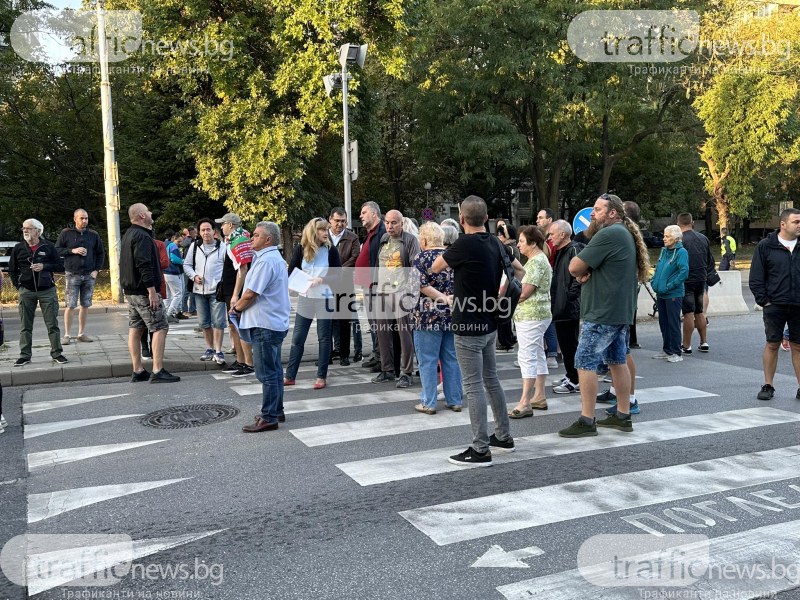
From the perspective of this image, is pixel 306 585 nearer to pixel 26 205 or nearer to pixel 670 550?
pixel 670 550

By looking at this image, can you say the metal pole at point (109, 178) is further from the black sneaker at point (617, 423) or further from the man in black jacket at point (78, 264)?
the black sneaker at point (617, 423)

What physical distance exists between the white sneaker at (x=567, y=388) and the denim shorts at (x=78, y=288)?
7700 mm

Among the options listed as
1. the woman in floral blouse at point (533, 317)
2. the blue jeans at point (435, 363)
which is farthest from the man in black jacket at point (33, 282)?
the woman in floral blouse at point (533, 317)

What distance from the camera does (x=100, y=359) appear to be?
9.51 m

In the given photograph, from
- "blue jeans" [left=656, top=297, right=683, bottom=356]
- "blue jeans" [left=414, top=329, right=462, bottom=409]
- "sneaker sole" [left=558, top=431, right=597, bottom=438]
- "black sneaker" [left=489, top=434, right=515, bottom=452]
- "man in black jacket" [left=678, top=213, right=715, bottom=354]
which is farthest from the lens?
"man in black jacket" [left=678, top=213, right=715, bottom=354]

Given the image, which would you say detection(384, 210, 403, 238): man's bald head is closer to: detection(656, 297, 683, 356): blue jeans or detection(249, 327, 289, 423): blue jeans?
detection(249, 327, 289, 423): blue jeans

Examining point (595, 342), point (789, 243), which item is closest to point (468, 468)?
point (595, 342)

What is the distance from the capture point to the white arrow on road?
12.0 feet

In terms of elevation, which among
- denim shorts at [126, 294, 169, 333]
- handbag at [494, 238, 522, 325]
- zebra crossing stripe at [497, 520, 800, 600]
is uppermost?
handbag at [494, 238, 522, 325]

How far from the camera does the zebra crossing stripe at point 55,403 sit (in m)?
7.29

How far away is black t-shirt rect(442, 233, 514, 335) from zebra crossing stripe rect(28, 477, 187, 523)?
2.39 m

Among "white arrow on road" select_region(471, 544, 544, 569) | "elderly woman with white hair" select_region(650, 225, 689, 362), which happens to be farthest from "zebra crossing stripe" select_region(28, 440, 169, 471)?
"elderly woman with white hair" select_region(650, 225, 689, 362)

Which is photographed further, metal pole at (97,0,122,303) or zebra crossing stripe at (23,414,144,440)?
metal pole at (97,0,122,303)

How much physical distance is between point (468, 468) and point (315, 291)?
3.64 meters
